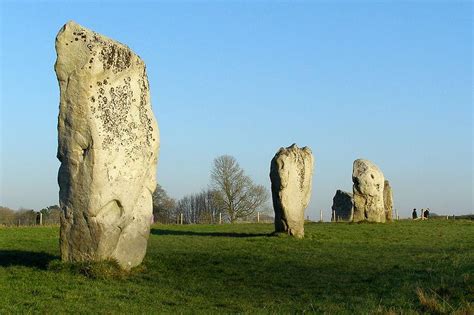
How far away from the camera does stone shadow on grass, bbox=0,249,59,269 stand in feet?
50.6

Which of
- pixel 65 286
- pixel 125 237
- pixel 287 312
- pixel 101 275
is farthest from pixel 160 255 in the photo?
pixel 287 312

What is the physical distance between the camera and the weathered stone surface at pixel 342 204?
164 ft

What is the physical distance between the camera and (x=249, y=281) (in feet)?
46.3

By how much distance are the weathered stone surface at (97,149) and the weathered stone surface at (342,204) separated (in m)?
35.9

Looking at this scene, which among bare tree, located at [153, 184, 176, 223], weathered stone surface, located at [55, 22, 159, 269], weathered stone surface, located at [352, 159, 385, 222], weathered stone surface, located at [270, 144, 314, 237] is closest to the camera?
weathered stone surface, located at [55, 22, 159, 269]

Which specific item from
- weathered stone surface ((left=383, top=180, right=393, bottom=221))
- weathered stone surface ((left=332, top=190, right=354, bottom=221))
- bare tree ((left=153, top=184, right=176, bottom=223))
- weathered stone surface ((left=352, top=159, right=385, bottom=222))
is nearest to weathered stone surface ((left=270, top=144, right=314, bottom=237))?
weathered stone surface ((left=352, top=159, right=385, bottom=222))

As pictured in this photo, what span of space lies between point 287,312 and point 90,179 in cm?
606

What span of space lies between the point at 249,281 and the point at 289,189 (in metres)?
12.2

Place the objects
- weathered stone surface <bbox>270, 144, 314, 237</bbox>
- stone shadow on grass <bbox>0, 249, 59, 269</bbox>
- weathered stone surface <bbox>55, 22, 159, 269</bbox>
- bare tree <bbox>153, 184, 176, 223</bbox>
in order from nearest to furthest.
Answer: weathered stone surface <bbox>55, 22, 159, 269</bbox> < stone shadow on grass <bbox>0, 249, 59, 269</bbox> < weathered stone surface <bbox>270, 144, 314, 237</bbox> < bare tree <bbox>153, 184, 176, 223</bbox>

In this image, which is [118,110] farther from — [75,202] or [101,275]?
[101,275]

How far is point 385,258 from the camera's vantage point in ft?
60.6

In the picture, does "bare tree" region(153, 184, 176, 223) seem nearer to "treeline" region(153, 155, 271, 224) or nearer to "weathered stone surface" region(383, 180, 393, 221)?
"treeline" region(153, 155, 271, 224)

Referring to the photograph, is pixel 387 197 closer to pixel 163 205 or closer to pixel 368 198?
pixel 368 198

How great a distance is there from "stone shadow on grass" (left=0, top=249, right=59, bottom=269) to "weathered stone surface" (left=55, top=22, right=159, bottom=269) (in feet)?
3.98
